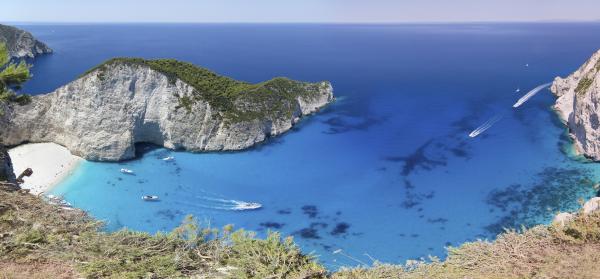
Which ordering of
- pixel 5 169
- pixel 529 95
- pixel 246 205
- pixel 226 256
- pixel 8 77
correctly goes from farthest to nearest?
pixel 529 95
pixel 246 205
pixel 8 77
pixel 5 169
pixel 226 256

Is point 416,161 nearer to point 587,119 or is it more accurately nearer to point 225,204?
point 587,119

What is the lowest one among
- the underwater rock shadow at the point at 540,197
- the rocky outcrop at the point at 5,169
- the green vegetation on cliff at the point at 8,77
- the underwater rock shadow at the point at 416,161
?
the underwater rock shadow at the point at 540,197

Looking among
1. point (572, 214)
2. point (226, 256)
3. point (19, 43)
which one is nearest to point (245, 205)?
point (226, 256)

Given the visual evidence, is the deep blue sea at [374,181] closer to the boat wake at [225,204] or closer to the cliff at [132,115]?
the boat wake at [225,204]

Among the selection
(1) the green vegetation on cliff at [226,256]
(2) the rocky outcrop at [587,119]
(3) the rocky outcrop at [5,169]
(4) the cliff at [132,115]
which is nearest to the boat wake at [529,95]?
(2) the rocky outcrop at [587,119]

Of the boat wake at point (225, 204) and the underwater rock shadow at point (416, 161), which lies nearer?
the boat wake at point (225, 204)

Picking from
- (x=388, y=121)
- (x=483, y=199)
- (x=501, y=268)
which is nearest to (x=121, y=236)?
(x=501, y=268)
